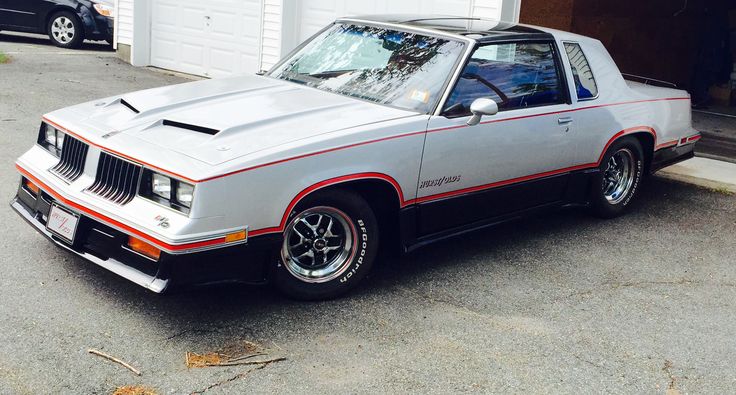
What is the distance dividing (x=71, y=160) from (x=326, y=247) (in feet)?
5.03

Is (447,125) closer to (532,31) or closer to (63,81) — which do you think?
(532,31)

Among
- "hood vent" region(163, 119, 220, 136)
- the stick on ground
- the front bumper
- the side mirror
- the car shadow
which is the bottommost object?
the car shadow

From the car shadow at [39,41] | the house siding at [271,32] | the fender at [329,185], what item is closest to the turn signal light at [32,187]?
the fender at [329,185]

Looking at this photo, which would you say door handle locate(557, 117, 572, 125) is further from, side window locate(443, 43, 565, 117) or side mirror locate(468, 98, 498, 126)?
side mirror locate(468, 98, 498, 126)

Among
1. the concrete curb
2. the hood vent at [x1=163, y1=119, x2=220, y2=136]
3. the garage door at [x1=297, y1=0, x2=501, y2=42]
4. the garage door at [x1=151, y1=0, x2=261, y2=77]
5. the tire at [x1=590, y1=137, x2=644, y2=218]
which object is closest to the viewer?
the hood vent at [x1=163, y1=119, x2=220, y2=136]

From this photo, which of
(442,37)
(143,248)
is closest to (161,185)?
Answer: (143,248)

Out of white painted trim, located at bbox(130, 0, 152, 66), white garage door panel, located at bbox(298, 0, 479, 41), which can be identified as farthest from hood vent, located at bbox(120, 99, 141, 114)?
white painted trim, located at bbox(130, 0, 152, 66)

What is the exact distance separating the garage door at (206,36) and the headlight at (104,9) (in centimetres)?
165

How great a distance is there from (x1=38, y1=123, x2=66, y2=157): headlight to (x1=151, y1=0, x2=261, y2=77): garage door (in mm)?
7264

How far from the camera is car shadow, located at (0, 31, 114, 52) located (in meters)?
→ 15.4

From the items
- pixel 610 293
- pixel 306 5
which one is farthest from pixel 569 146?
pixel 306 5

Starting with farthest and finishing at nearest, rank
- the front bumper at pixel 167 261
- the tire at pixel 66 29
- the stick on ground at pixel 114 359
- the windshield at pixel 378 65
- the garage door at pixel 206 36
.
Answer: the tire at pixel 66 29 < the garage door at pixel 206 36 < the windshield at pixel 378 65 < the front bumper at pixel 167 261 < the stick on ground at pixel 114 359

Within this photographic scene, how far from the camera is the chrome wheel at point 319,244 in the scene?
4.74 metres

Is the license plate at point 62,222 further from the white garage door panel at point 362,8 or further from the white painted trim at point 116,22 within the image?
the white painted trim at point 116,22
